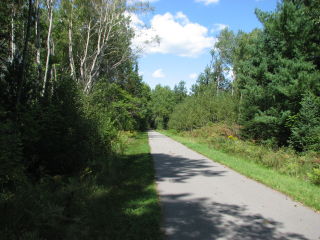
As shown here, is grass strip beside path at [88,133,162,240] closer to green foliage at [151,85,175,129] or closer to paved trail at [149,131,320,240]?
paved trail at [149,131,320,240]

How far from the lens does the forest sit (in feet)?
17.3

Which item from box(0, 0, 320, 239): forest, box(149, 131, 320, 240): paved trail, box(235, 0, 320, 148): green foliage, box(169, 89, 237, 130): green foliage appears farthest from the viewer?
box(169, 89, 237, 130): green foliage

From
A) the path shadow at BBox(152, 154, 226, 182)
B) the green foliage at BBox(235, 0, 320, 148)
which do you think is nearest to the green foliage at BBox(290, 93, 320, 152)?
the green foliage at BBox(235, 0, 320, 148)

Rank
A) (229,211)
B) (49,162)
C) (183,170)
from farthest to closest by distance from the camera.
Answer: (183,170)
(49,162)
(229,211)

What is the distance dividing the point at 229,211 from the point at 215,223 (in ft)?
2.65

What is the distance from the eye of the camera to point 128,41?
24625 millimetres

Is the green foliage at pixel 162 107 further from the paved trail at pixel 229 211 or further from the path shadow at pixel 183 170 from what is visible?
the paved trail at pixel 229 211

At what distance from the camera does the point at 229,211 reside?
5754 mm

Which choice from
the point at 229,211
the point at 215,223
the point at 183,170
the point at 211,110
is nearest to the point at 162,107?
the point at 211,110

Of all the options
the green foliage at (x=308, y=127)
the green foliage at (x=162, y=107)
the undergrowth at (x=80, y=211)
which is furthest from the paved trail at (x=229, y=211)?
the green foliage at (x=162, y=107)

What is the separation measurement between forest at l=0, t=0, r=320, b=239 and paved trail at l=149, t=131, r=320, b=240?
1.74 meters

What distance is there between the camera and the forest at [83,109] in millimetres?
5277

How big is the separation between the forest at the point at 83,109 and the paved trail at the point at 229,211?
1.74 meters

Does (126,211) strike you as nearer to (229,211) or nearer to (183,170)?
(229,211)
